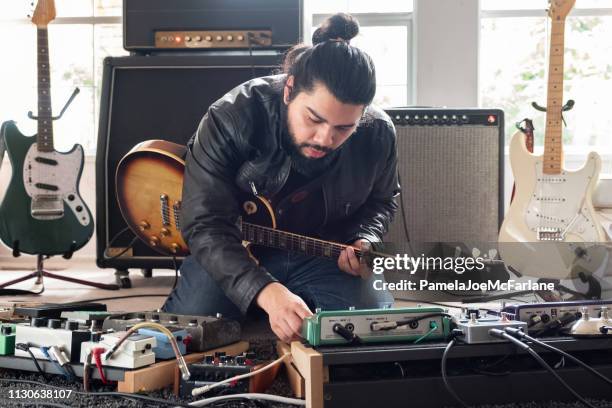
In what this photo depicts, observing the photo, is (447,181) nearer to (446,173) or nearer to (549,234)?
(446,173)

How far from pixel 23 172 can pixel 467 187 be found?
1.65 m

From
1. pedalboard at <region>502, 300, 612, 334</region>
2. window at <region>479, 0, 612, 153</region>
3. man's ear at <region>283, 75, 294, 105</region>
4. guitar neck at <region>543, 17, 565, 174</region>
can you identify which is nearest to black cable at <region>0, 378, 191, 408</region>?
pedalboard at <region>502, 300, 612, 334</region>

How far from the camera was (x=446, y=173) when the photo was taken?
107 inches

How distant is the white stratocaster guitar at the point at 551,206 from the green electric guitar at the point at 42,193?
1.60m

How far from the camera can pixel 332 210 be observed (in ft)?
6.16

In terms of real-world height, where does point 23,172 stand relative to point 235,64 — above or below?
below

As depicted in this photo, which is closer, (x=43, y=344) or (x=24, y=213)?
(x=43, y=344)

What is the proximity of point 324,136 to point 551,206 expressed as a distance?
1.30m

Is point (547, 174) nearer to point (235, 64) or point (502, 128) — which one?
point (502, 128)

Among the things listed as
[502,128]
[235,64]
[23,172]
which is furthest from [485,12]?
[23,172]

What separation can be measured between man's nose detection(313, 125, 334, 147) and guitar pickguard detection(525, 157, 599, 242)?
1.24 metres

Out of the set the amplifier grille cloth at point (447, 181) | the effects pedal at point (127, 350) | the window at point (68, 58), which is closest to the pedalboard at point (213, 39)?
the amplifier grille cloth at point (447, 181)

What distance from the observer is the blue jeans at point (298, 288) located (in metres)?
1.79

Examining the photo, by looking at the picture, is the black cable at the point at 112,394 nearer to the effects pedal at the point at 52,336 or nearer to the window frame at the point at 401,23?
the effects pedal at the point at 52,336
